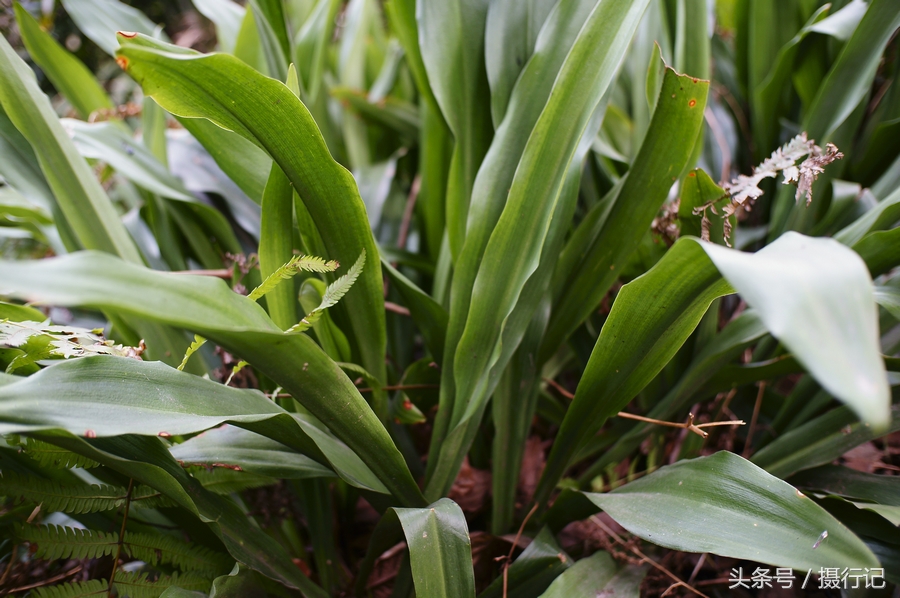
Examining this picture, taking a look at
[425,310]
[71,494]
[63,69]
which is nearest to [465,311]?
[425,310]

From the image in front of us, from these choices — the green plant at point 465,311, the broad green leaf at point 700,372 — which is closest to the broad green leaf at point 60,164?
the green plant at point 465,311

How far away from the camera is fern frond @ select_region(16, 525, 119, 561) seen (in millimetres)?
429

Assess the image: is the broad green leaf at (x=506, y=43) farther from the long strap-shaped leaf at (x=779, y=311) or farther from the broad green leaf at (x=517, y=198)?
the long strap-shaped leaf at (x=779, y=311)

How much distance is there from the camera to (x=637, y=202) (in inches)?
21.5

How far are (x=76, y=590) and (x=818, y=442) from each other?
710mm

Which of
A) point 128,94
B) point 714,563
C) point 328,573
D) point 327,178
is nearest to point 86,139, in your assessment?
point 327,178

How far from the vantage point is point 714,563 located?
2.03 feet

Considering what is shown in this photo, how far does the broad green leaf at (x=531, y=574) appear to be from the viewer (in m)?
0.50

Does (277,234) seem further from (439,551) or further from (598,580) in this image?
(598,580)

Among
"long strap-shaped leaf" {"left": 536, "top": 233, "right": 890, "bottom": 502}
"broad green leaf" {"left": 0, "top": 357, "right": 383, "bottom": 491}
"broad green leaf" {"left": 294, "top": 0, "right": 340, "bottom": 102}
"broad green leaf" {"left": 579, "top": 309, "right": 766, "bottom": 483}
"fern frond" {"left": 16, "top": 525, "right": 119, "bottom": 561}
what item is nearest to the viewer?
"long strap-shaped leaf" {"left": 536, "top": 233, "right": 890, "bottom": 502}

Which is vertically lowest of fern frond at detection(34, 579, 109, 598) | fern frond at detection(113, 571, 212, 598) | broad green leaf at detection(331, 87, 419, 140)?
fern frond at detection(113, 571, 212, 598)

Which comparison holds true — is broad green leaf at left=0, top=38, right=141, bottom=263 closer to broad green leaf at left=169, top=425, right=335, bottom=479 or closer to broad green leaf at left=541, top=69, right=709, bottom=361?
broad green leaf at left=169, top=425, right=335, bottom=479

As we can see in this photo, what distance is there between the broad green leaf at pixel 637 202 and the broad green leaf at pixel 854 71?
0.30 metres

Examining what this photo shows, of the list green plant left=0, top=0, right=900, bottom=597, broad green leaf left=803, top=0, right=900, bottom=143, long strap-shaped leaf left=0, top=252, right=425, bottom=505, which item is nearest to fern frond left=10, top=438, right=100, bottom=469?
green plant left=0, top=0, right=900, bottom=597
